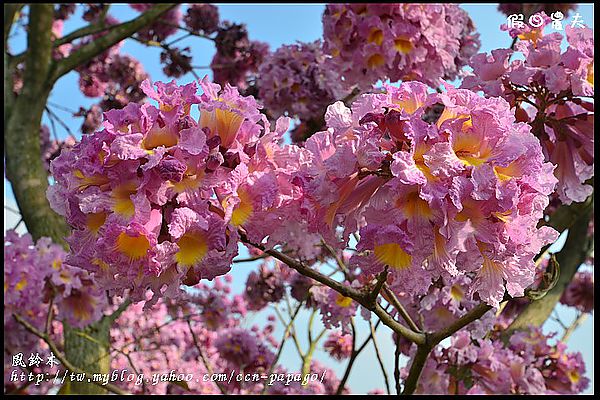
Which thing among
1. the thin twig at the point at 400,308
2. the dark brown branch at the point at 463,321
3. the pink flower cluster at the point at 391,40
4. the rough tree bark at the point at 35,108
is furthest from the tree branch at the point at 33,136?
the dark brown branch at the point at 463,321

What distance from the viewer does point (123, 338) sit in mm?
6613

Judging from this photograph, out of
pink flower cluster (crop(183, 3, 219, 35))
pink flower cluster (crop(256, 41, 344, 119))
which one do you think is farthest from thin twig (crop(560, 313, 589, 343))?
pink flower cluster (crop(183, 3, 219, 35))

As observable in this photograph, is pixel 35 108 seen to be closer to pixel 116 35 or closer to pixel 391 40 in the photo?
pixel 116 35

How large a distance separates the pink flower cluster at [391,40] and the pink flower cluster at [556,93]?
2.12 feet

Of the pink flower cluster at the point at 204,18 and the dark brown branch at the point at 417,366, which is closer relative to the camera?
the dark brown branch at the point at 417,366

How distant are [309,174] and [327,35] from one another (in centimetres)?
137

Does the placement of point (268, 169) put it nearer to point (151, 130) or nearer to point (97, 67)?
point (151, 130)

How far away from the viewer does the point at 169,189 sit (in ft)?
2.93

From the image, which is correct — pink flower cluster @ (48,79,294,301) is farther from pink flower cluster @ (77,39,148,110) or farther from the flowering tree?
pink flower cluster @ (77,39,148,110)

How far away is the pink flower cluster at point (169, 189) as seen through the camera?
886 mm

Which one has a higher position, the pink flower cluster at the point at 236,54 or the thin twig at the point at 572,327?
the pink flower cluster at the point at 236,54

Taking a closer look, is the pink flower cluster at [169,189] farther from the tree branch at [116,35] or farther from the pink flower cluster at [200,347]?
the tree branch at [116,35]

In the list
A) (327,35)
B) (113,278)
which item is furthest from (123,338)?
(113,278)

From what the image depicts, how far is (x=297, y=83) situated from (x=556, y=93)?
62.0 inches
